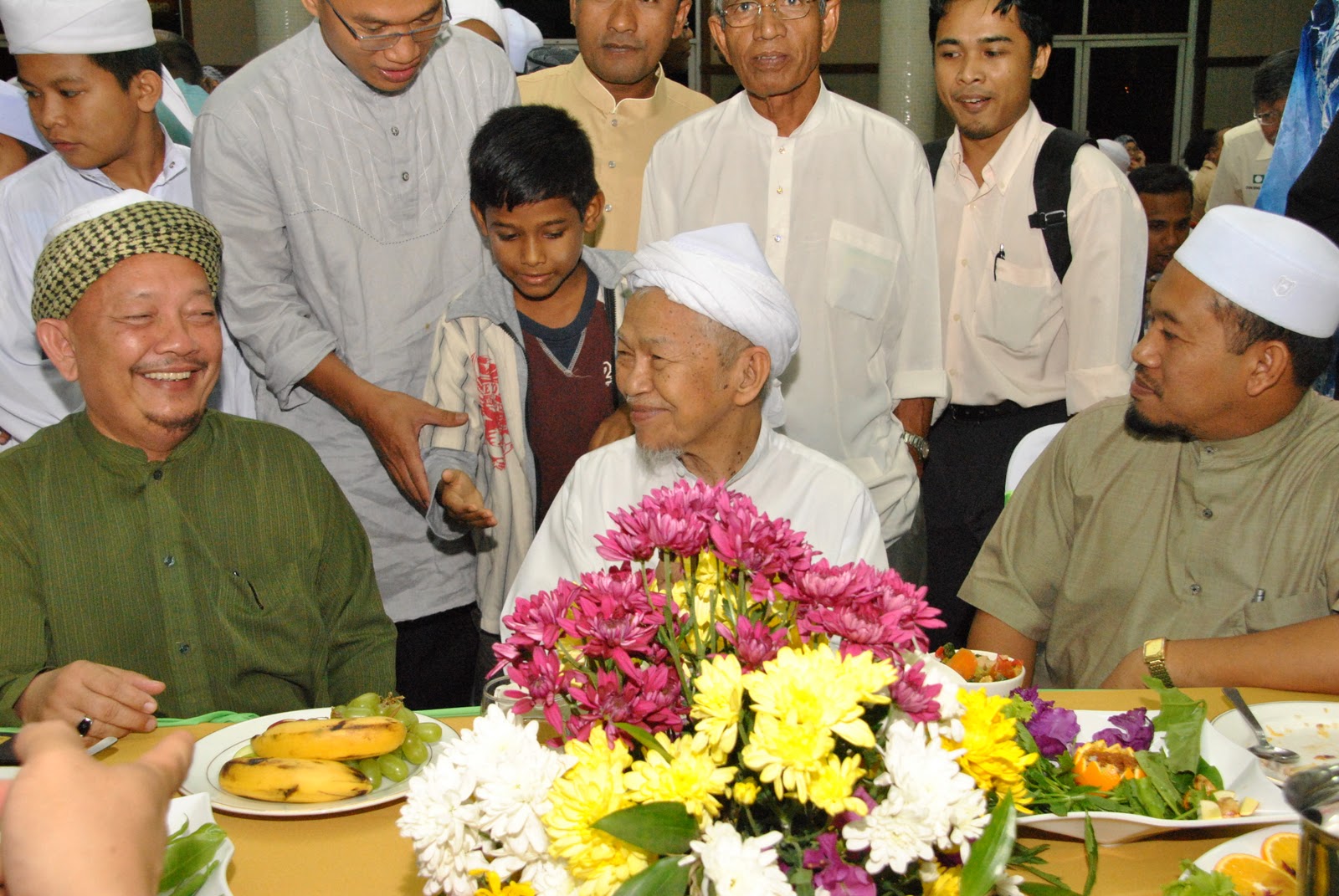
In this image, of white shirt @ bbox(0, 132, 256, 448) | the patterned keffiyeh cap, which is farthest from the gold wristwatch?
white shirt @ bbox(0, 132, 256, 448)

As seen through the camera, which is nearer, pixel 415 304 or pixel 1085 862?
pixel 1085 862

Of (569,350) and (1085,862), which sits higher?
(569,350)

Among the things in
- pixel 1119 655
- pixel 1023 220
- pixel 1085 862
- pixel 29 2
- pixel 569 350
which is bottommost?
pixel 1119 655

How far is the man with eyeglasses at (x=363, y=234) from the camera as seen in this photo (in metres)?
3.13

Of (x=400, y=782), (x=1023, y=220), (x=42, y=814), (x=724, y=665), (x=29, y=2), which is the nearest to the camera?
(x=42, y=814)

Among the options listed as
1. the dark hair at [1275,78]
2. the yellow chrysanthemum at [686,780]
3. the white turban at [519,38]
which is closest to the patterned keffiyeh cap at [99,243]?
the yellow chrysanthemum at [686,780]

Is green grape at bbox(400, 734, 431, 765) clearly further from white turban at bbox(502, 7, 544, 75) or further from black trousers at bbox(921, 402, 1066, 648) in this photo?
white turban at bbox(502, 7, 544, 75)

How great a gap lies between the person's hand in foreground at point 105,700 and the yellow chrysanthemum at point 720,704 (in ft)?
3.92

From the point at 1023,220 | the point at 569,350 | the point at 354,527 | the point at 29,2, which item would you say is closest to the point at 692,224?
the point at 569,350

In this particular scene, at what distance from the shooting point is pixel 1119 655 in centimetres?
268

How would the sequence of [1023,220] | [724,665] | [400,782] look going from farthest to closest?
[1023,220] < [400,782] < [724,665]

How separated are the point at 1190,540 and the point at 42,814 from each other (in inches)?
94.6

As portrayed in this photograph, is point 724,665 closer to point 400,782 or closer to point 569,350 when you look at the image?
point 400,782

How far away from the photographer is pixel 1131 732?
1.79 meters
